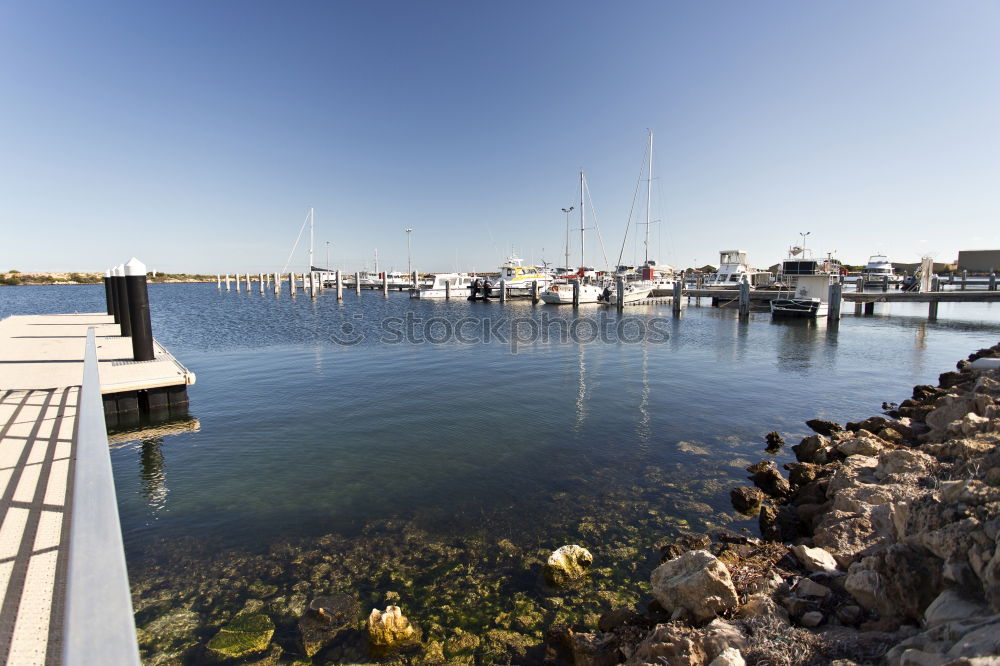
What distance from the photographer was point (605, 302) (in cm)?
5938

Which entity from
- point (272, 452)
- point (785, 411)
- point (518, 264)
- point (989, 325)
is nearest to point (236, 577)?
point (272, 452)

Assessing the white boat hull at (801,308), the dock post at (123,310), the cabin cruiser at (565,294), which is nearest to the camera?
the dock post at (123,310)

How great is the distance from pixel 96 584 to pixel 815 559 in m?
6.41

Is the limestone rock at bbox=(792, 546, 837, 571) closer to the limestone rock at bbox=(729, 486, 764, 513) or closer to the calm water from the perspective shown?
the calm water

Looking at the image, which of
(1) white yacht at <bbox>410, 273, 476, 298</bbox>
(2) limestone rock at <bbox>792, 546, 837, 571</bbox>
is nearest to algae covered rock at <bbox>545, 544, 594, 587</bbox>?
(2) limestone rock at <bbox>792, 546, 837, 571</bbox>

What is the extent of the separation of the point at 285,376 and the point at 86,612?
58.1 ft

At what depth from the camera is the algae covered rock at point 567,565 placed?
6.09m

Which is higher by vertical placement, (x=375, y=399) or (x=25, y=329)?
(x=25, y=329)

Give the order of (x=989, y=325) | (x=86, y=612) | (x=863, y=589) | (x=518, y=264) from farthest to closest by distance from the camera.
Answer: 1. (x=518, y=264)
2. (x=989, y=325)
3. (x=863, y=589)
4. (x=86, y=612)

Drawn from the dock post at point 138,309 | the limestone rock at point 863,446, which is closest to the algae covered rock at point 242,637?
the limestone rock at point 863,446

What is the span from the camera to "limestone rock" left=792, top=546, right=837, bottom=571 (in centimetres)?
530

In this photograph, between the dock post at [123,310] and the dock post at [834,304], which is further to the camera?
the dock post at [834,304]

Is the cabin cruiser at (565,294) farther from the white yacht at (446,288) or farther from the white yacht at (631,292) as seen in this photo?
the white yacht at (446,288)

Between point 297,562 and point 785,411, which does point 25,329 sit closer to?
point 297,562
